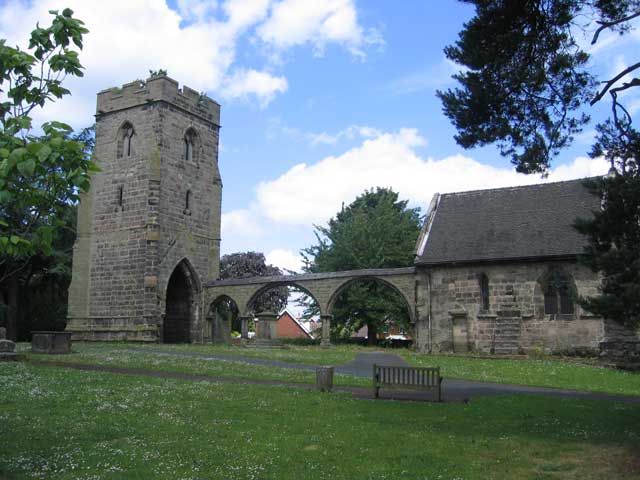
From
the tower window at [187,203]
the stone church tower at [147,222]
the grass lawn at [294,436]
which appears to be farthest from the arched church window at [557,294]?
the tower window at [187,203]

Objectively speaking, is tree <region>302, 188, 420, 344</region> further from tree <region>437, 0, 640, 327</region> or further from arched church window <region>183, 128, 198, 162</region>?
tree <region>437, 0, 640, 327</region>

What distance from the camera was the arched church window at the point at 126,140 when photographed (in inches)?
1291

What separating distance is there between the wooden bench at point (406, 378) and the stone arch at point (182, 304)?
72.2 ft

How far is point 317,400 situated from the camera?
11.9m

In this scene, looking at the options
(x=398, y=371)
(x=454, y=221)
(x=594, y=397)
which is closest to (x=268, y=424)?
(x=398, y=371)

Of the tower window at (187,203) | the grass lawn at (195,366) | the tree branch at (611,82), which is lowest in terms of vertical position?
the grass lawn at (195,366)

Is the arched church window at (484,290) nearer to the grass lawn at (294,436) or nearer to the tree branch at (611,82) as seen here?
the grass lawn at (294,436)

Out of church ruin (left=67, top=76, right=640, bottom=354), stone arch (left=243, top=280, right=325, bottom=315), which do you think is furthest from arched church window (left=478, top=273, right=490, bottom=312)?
stone arch (left=243, top=280, right=325, bottom=315)

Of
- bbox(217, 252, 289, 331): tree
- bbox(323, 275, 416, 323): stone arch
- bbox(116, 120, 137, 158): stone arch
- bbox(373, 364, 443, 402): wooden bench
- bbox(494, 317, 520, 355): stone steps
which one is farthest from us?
bbox(217, 252, 289, 331): tree

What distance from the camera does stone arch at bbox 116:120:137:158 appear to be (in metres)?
32.8

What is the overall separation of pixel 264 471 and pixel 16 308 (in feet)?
112

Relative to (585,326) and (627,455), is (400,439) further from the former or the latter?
(585,326)

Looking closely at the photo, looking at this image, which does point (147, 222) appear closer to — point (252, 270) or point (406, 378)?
point (406, 378)

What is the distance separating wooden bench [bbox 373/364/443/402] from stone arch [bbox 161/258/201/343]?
22.0 meters
